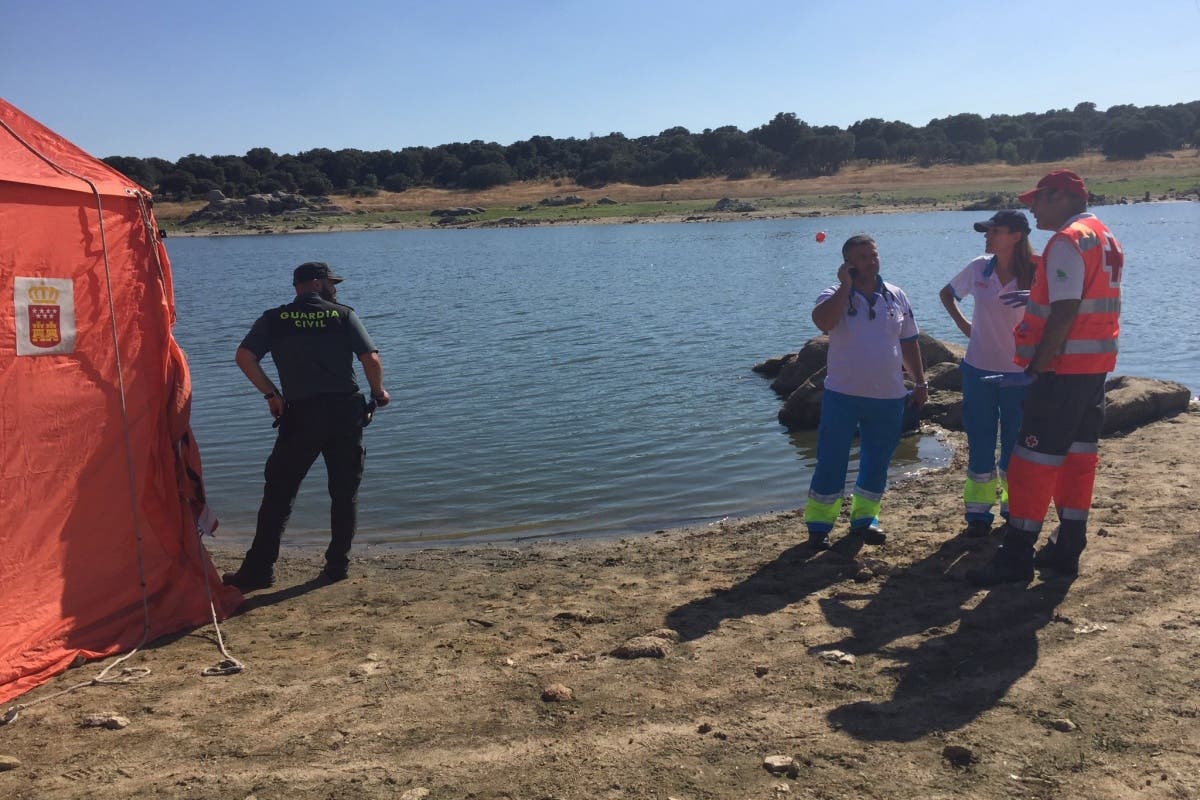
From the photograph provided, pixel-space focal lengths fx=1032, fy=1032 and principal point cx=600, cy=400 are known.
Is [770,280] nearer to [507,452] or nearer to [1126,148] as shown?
[507,452]

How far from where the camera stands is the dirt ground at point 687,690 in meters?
3.88

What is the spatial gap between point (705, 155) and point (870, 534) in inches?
3797

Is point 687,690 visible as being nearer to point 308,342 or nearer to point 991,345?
point 308,342

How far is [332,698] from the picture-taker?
186 inches

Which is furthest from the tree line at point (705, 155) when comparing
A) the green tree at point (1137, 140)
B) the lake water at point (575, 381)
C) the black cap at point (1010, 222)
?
the black cap at point (1010, 222)

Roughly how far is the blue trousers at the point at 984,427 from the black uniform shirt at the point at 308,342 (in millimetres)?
3938

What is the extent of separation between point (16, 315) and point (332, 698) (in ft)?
8.14

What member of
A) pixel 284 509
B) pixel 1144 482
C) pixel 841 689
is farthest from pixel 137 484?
pixel 1144 482

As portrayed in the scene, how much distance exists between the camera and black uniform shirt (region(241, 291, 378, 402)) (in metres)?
6.40

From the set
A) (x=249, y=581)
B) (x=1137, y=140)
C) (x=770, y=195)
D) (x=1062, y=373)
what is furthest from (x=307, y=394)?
(x=1137, y=140)

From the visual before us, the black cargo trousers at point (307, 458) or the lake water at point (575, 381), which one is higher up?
the black cargo trousers at point (307, 458)

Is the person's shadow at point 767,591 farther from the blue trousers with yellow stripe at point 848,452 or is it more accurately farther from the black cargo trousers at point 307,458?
the black cargo trousers at point 307,458

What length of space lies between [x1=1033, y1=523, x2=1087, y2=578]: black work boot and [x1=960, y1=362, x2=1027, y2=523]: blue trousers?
37.3 inches

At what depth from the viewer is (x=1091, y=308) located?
18.2 feet
